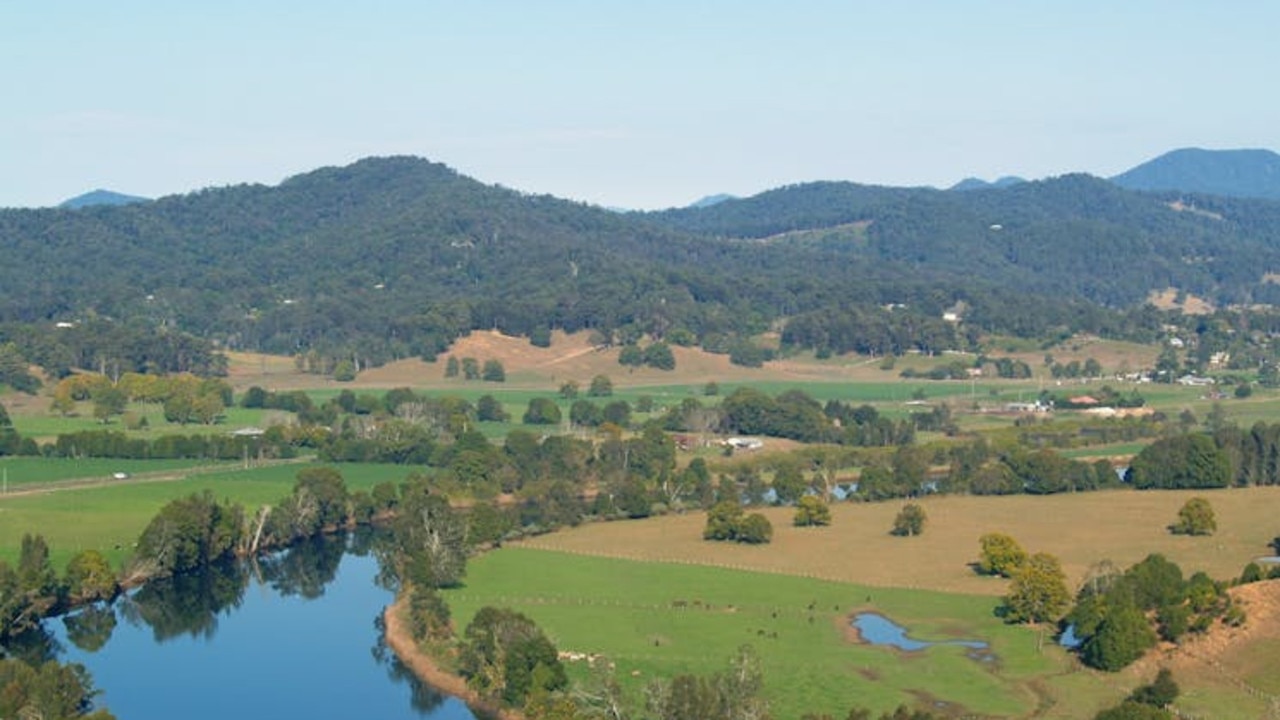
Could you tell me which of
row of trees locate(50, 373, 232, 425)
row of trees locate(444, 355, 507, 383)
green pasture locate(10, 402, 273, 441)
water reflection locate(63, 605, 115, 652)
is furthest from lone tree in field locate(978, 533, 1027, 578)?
row of trees locate(444, 355, 507, 383)

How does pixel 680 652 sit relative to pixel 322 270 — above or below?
below

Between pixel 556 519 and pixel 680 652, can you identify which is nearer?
pixel 680 652

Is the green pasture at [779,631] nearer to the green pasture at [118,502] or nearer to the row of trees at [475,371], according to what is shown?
the green pasture at [118,502]

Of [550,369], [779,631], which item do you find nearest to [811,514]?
[779,631]

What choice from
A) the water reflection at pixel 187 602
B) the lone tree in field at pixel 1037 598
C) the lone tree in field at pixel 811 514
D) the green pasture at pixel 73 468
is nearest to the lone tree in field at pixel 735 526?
the lone tree in field at pixel 811 514

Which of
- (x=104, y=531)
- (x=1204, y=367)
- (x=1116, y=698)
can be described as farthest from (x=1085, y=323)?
(x=1116, y=698)

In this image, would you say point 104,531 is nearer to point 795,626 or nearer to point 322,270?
point 795,626

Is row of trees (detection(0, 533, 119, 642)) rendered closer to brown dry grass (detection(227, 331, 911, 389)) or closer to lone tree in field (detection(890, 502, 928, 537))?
lone tree in field (detection(890, 502, 928, 537))
